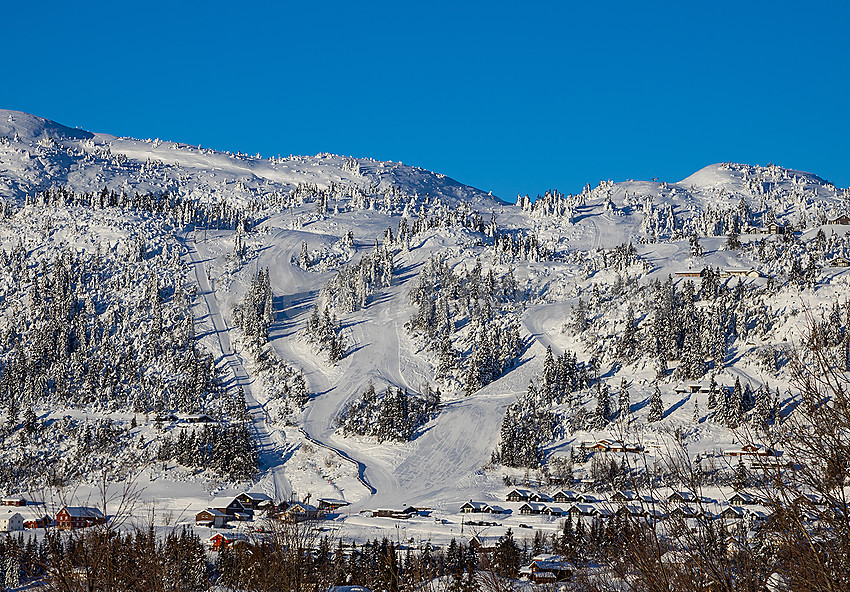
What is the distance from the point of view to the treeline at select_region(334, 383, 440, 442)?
123 m

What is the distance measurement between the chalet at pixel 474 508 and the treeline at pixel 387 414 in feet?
89.1

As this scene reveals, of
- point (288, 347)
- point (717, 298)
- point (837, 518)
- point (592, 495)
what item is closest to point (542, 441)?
point (592, 495)

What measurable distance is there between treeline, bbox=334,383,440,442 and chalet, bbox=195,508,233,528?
104 ft

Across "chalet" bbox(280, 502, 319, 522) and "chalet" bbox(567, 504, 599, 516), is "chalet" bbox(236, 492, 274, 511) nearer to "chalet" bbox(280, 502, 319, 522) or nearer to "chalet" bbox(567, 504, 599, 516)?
"chalet" bbox(280, 502, 319, 522)

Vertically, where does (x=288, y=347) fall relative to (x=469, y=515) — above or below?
above

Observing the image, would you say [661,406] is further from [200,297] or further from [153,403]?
[200,297]

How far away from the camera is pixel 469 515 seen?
304 feet

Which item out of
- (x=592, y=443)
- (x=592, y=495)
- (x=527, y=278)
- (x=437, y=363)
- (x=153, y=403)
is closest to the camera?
(x=592, y=495)

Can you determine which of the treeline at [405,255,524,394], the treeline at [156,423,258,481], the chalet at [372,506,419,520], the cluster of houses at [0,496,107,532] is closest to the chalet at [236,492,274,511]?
the treeline at [156,423,258,481]

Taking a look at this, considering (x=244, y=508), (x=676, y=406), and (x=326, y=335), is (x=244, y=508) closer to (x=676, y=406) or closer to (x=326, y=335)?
(x=326, y=335)

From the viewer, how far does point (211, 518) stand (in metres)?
93.5

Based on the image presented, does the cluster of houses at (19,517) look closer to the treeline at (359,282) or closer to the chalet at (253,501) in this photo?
the chalet at (253,501)

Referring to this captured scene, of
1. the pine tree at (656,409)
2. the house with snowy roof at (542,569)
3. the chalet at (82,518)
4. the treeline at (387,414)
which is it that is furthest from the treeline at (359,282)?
the house with snowy roof at (542,569)

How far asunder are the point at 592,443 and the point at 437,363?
40.0m
